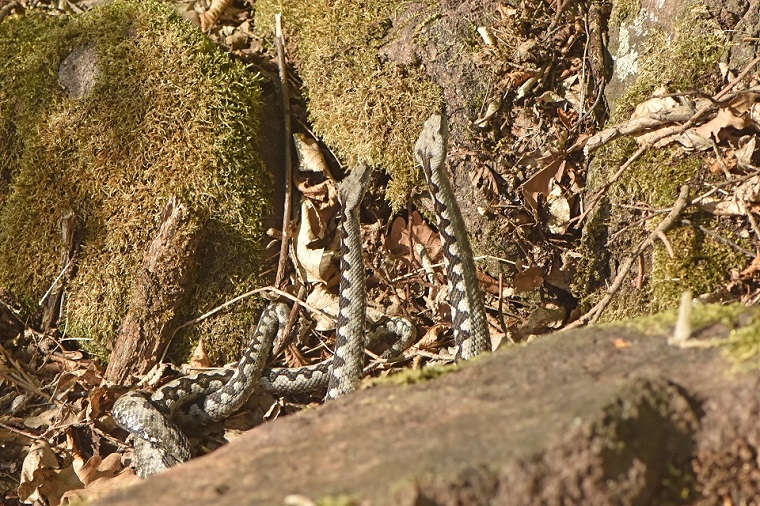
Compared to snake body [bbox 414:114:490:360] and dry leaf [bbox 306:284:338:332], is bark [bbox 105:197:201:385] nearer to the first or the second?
dry leaf [bbox 306:284:338:332]

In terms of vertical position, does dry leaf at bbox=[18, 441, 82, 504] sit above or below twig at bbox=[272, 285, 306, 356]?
below

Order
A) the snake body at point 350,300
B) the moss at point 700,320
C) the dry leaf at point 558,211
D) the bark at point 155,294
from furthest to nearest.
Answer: the bark at point 155,294 → the dry leaf at point 558,211 → the snake body at point 350,300 → the moss at point 700,320

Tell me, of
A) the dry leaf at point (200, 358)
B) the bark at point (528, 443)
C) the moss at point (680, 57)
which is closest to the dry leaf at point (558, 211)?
the moss at point (680, 57)

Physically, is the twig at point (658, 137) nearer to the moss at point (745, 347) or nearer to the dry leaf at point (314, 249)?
the dry leaf at point (314, 249)

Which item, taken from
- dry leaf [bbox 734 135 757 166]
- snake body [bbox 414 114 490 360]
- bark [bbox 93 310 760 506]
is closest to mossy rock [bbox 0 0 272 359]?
snake body [bbox 414 114 490 360]

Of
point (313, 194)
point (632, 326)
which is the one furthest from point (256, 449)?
point (313, 194)
